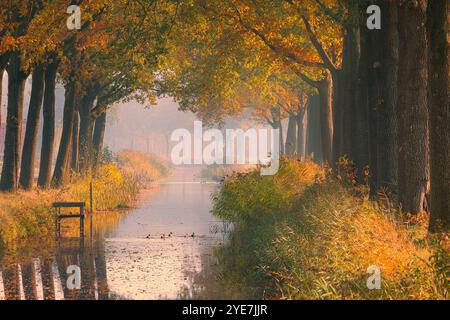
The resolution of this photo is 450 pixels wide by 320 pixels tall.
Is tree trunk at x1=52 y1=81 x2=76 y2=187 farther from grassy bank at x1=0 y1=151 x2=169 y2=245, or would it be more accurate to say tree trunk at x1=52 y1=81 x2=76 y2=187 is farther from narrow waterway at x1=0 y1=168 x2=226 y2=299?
narrow waterway at x1=0 y1=168 x2=226 y2=299

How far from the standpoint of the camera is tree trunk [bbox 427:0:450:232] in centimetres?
1541

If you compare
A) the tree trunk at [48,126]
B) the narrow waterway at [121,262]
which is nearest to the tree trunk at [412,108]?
the narrow waterway at [121,262]

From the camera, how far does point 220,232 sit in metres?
25.3

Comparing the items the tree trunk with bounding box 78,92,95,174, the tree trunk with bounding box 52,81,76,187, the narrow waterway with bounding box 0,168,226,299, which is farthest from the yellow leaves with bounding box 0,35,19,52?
the tree trunk with bounding box 78,92,95,174

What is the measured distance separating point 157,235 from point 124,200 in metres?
12.6

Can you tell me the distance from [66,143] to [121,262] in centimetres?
1604

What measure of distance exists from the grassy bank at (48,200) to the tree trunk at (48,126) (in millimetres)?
1089

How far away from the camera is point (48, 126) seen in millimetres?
32438

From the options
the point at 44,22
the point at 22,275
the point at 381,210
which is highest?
the point at 44,22

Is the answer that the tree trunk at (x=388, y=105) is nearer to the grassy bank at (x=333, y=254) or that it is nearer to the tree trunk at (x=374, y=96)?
the tree trunk at (x=374, y=96)

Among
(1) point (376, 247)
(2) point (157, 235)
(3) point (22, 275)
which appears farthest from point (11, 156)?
(1) point (376, 247)

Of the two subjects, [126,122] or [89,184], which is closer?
[89,184]

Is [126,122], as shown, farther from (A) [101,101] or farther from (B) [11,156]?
(B) [11,156]

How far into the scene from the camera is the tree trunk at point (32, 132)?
3000cm
